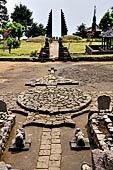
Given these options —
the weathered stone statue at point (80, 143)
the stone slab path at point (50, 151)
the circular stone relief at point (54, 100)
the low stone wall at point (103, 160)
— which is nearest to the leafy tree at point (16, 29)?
the circular stone relief at point (54, 100)

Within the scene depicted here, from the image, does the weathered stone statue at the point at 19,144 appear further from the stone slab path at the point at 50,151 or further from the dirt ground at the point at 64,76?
the stone slab path at the point at 50,151

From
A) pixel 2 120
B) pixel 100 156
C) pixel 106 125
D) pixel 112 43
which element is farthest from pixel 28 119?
pixel 112 43

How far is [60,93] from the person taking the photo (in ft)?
41.2

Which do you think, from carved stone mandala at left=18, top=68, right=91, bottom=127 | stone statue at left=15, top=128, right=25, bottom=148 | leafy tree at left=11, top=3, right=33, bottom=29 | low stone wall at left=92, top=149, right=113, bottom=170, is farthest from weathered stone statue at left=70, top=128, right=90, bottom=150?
leafy tree at left=11, top=3, right=33, bottom=29

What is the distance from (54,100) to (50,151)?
178 inches

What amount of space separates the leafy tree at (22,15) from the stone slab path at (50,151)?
2505 inches

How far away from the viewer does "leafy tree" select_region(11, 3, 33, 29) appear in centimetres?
6625

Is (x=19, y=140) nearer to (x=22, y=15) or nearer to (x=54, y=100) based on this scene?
(x=54, y=100)

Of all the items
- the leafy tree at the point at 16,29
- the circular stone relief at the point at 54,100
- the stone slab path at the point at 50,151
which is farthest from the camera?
the leafy tree at the point at 16,29

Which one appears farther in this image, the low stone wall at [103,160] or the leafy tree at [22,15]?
the leafy tree at [22,15]

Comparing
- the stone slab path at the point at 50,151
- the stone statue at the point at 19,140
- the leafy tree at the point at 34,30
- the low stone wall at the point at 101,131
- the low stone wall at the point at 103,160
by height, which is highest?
the leafy tree at the point at 34,30

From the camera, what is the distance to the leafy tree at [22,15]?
6625 centimetres

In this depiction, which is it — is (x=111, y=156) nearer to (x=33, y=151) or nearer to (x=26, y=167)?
(x=26, y=167)

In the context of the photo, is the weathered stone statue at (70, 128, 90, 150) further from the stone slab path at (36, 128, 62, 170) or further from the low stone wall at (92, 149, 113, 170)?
the low stone wall at (92, 149, 113, 170)
